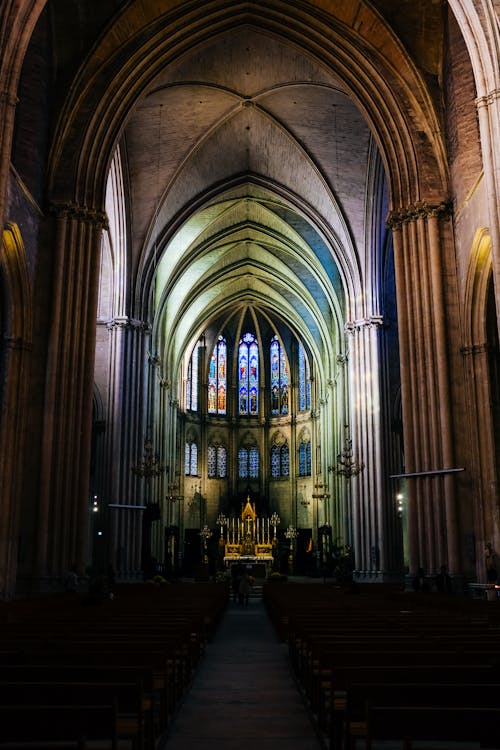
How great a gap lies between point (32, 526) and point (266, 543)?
86.7ft

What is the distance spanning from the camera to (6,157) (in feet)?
41.2

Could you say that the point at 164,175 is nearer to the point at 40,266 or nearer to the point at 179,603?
the point at 40,266

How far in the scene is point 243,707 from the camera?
23.5 feet

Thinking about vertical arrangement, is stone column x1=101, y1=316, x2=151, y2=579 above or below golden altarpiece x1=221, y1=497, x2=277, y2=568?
above

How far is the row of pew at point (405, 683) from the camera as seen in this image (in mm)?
3596

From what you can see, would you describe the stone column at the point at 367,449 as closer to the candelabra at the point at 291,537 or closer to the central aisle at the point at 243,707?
the central aisle at the point at 243,707

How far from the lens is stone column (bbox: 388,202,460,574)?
58.5ft

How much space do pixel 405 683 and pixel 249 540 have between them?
38.2 metres

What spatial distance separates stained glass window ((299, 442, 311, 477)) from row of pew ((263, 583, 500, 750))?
4057 centimetres

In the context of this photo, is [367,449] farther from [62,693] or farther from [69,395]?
[62,693]

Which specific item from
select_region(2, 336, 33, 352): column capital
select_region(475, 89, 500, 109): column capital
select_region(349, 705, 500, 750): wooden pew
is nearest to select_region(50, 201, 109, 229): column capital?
select_region(2, 336, 33, 352): column capital

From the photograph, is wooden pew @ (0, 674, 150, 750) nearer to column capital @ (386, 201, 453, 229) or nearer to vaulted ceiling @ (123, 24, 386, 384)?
column capital @ (386, 201, 453, 229)

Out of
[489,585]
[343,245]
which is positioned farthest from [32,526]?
[343,245]

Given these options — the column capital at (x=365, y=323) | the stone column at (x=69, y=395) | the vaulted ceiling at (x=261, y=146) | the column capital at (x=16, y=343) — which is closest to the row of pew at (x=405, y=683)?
→ the stone column at (x=69, y=395)
